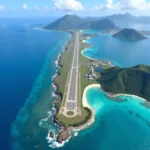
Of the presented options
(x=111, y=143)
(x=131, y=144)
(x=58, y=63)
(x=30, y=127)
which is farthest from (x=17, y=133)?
(x=58, y=63)

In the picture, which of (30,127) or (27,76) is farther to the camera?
(27,76)

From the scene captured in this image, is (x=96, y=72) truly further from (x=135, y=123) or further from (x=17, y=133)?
(x=17, y=133)

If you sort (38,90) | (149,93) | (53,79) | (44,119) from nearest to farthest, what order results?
1. (44,119)
2. (149,93)
3. (38,90)
4. (53,79)

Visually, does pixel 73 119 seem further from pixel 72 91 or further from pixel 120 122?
pixel 72 91

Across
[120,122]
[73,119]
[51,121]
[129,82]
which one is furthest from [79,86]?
[120,122]

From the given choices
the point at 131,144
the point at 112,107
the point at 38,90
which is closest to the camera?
the point at 131,144

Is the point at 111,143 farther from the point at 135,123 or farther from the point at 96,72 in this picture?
the point at 96,72
